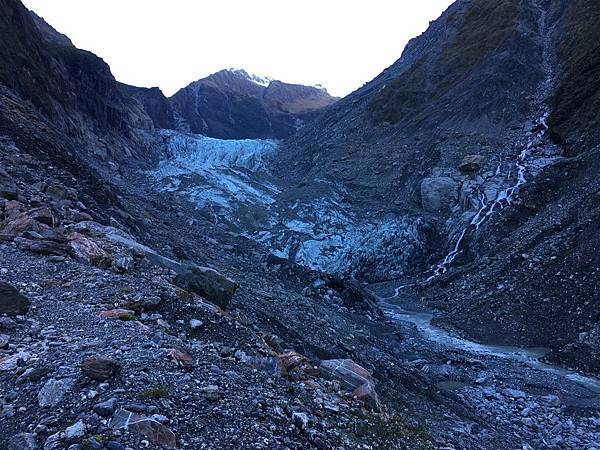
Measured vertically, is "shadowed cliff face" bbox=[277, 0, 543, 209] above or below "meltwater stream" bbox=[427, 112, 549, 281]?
above

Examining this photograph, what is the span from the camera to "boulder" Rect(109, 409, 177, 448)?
4.50 m

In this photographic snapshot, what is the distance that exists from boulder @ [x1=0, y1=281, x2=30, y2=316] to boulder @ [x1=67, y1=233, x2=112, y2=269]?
7.95 feet

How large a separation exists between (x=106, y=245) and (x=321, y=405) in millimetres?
6678

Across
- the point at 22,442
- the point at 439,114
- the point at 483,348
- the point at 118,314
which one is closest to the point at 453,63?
the point at 439,114

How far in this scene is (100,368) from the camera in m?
5.39

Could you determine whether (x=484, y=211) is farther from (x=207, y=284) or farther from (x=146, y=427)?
(x=146, y=427)

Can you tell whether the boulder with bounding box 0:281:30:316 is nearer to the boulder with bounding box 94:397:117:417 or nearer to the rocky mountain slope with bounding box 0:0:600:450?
the rocky mountain slope with bounding box 0:0:600:450

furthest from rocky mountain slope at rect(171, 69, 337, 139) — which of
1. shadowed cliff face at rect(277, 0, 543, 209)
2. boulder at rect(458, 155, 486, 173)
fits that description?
boulder at rect(458, 155, 486, 173)

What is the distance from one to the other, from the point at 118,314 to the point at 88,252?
9.40 feet

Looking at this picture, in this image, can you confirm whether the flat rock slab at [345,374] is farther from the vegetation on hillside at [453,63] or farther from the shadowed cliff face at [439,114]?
the vegetation on hillside at [453,63]

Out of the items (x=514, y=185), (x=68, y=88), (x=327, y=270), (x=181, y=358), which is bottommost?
(x=327, y=270)

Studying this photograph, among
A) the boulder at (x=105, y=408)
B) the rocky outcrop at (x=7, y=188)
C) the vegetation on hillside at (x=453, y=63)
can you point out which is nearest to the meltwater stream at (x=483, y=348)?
the boulder at (x=105, y=408)

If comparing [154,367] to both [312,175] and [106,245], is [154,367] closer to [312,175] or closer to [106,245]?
[106,245]

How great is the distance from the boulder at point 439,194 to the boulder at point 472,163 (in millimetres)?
1678
